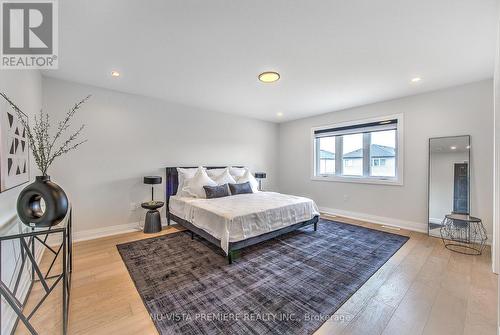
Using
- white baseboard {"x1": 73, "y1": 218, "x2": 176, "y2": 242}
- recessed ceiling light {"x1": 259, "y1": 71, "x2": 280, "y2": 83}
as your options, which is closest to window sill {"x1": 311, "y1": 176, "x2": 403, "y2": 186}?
recessed ceiling light {"x1": 259, "y1": 71, "x2": 280, "y2": 83}

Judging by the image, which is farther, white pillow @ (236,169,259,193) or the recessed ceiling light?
white pillow @ (236,169,259,193)

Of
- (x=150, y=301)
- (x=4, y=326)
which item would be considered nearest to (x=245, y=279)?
(x=150, y=301)

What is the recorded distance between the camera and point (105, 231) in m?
3.50

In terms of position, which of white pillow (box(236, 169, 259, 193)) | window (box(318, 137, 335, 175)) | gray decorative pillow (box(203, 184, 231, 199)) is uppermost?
window (box(318, 137, 335, 175))

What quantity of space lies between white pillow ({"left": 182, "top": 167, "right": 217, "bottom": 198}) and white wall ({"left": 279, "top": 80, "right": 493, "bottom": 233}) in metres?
2.83

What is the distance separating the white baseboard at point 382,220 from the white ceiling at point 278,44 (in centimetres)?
244

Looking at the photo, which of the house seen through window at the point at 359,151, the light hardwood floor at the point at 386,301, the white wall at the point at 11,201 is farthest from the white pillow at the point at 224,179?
the white wall at the point at 11,201

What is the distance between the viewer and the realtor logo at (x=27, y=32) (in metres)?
1.74

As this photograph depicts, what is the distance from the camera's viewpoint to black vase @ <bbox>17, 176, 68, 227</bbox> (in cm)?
144

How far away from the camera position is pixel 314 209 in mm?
3672

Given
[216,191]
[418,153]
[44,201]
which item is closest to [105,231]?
[216,191]

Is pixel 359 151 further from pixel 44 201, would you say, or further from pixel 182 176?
pixel 44 201

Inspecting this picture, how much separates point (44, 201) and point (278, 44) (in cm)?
252

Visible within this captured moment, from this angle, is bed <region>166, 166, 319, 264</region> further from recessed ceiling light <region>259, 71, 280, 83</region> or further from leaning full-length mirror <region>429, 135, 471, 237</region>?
leaning full-length mirror <region>429, 135, 471, 237</region>
